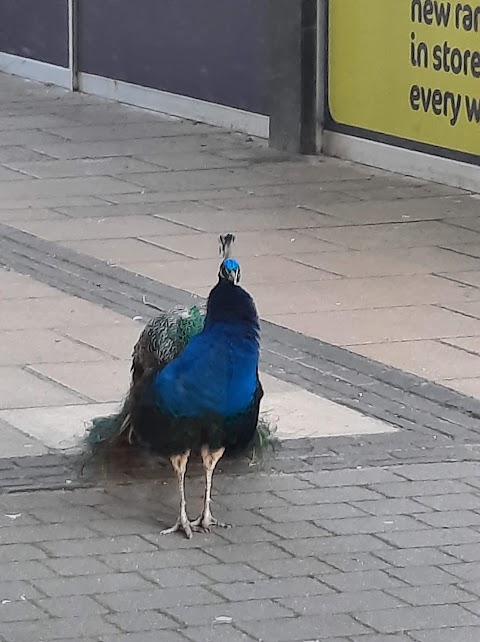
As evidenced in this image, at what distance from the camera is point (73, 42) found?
15922mm

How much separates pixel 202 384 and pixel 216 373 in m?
0.06

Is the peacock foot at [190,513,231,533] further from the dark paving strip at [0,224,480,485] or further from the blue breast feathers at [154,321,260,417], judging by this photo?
the dark paving strip at [0,224,480,485]

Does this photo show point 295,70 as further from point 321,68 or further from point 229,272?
point 229,272

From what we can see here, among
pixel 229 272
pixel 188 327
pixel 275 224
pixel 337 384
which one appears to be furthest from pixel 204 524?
pixel 275 224

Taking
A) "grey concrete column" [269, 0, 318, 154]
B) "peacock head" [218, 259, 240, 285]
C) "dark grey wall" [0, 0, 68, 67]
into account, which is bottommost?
"dark grey wall" [0, 0, 68, 67]

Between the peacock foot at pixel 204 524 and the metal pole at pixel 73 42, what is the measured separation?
1089 cm

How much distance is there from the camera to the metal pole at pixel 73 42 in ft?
52.1

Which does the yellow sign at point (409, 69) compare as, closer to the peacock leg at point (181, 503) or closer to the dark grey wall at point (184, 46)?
the dark grey wall at point (184, 46)

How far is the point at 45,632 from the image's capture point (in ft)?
15.4

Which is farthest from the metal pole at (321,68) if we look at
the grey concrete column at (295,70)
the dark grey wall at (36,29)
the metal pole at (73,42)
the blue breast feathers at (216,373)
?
the blue breast feathers at (216,373)

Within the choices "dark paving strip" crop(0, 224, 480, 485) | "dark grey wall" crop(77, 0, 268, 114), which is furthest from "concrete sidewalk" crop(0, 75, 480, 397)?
"dark grey wall" crop(77, 0, 268, 114)

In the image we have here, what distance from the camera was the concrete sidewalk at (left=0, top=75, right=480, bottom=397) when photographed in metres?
8.04

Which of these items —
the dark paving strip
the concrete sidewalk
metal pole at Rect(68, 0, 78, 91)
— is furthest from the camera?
metal pole at Rect(68, 0, 78, 91)

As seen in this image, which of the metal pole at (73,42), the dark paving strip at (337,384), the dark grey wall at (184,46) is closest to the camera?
the dark paving strip at (337,384)
